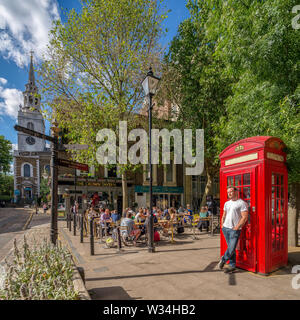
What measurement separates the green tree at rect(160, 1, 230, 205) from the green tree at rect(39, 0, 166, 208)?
1.87 metres

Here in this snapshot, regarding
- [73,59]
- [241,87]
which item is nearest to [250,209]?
[241,87]

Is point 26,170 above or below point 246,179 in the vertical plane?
below

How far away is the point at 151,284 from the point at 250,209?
2.64 meters

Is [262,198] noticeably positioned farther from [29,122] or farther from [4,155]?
[29,122]

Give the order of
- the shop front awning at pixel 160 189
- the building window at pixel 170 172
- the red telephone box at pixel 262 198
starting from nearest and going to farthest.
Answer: the red telephone box at pixel 262 198 → the shop front awning at pixel 160 189 → the building window at pixel 170 172

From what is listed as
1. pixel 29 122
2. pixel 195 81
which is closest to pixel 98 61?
pixel 195 81

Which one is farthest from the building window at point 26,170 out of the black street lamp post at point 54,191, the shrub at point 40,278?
the shrub at point 40,278

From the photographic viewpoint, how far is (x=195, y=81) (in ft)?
47.9

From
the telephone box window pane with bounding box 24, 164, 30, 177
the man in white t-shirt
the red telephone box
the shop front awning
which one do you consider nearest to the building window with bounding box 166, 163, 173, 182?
the shop front awning

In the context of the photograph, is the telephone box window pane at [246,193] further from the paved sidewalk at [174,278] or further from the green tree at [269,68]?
the paved sidewalk at [174,278]

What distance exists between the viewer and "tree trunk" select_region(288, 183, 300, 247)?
7.11m

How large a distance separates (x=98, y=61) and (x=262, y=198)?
40.3 ft

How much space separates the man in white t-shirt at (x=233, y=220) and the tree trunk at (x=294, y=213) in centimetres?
356

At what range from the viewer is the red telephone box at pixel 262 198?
181 inches
